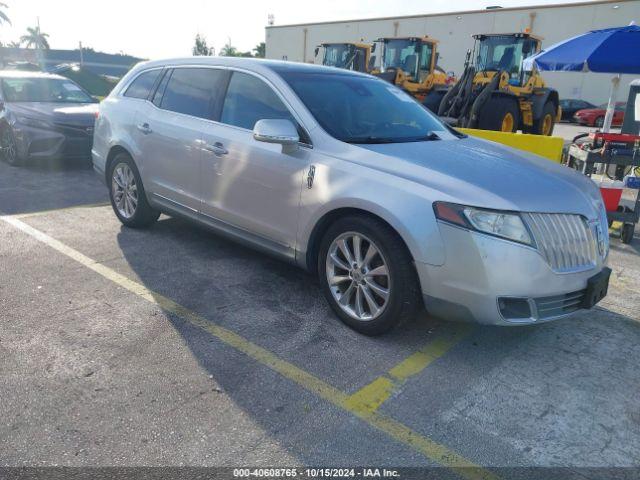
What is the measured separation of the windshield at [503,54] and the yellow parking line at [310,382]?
42.7ft

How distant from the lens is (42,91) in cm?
952

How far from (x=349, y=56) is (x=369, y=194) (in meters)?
14.7

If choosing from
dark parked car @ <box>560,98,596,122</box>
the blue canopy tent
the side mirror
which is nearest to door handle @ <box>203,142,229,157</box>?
the side mirror

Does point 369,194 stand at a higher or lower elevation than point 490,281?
higher

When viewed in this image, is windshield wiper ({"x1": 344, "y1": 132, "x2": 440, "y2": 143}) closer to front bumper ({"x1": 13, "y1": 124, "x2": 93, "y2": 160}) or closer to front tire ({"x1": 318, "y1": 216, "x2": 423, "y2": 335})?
front tire ({"x1": 318, "y1": 216, "x2": 423, "y2": 335})

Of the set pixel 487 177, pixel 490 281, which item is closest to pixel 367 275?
pixel 490 281

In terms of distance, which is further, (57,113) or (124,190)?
(57,113)

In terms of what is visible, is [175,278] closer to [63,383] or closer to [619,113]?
[63,383]

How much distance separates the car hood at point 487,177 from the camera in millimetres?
2979

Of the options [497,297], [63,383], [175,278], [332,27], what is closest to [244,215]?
[175,278]

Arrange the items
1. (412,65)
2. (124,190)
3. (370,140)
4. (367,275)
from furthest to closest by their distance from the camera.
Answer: (412,65) < (124,190) < (370,140) < (367,275)

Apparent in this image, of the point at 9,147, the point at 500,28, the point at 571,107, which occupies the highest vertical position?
the point at 500,28

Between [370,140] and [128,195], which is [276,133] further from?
[128,195]

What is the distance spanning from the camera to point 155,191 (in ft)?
16.4
